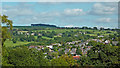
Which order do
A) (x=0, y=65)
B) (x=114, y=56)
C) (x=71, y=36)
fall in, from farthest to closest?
(x=71, y=36) → (x=114, y=56) → (x=0, y=65)

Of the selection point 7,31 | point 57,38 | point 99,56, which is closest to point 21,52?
point 7,31

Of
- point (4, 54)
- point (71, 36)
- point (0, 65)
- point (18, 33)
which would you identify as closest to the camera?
point (0, 65)

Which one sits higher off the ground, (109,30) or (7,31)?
(7,31)

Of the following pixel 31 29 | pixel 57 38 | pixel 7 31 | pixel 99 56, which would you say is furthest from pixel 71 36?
pixel 7 31

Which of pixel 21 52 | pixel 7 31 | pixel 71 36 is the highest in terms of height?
pixel 7 31

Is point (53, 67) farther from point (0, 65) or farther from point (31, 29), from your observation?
point (31, 29)

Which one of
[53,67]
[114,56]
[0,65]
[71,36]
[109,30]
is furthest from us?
[109,30]

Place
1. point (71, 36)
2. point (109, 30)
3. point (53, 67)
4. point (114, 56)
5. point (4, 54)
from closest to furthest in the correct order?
point (4, 54) → point (53, 67) → point (114, 56) → point (71, 36) → point (109, 30)

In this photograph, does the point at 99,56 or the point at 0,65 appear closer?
the point at 0,65

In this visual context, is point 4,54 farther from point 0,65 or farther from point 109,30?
point 109,30
